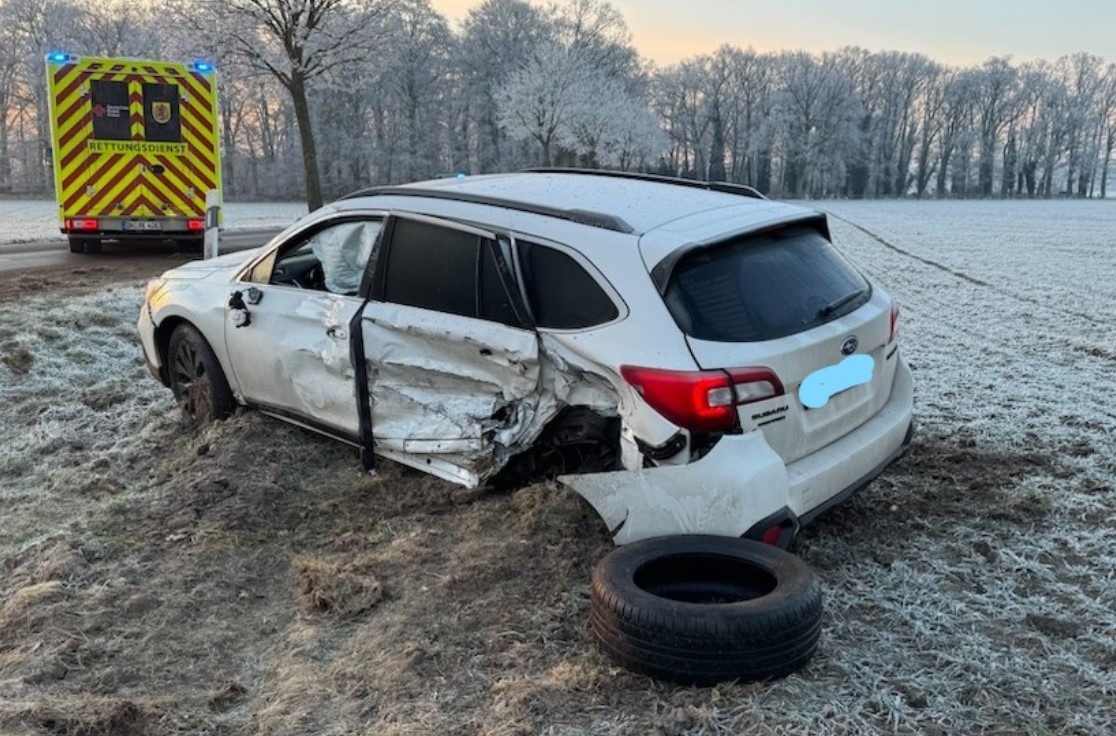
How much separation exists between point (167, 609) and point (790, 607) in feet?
8.07

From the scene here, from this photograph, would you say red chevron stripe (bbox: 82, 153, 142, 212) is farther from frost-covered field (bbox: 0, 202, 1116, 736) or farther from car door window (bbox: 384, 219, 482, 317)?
car door window (bbox: 384, 219, 482, 317)

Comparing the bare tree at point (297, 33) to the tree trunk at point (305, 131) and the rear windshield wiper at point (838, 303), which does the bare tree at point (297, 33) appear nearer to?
the tree trunk at point (305, 131)

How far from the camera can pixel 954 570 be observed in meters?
4.05

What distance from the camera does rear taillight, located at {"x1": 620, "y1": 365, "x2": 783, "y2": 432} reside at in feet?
11.5

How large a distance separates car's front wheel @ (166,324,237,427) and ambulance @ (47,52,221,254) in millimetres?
9204

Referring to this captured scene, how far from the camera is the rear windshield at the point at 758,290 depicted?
369cm

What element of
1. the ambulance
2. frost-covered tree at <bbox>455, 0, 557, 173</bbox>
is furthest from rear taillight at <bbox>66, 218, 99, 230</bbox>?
frost-covered tree at <bbox>455, 0, 557, 173</bbox>

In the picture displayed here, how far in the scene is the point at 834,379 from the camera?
3914 mm

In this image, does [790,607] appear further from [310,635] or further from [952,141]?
[952,141]

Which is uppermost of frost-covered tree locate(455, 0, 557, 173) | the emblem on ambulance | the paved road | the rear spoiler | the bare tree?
frost-covered tree locate(455, 0, 557, 173)

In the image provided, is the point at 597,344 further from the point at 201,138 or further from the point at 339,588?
the point at 201,138

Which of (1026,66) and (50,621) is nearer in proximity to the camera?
(50,621)

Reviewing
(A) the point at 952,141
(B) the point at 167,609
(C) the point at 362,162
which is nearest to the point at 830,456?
(B) the point at 167,609

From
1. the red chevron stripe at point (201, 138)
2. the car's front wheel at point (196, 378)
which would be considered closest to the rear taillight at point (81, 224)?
the red chevron stripe at point (201, 138)
